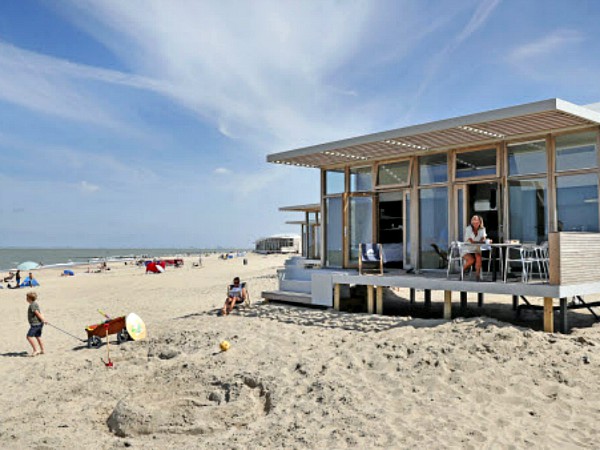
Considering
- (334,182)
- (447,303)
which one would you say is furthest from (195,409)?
(334,182)

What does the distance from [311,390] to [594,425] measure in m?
3.02

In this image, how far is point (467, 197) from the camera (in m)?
9.95

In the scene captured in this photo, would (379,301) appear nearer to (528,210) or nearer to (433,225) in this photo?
(433,225)

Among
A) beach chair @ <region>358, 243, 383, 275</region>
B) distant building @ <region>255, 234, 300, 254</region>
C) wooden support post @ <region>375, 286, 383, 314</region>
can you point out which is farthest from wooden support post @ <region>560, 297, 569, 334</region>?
distant building @ <region>255, 234, 300, 254</region>

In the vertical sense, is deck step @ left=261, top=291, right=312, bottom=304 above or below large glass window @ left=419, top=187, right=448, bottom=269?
below

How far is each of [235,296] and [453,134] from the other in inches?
238

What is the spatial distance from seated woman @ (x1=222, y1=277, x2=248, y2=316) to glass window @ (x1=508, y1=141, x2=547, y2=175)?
631 cm

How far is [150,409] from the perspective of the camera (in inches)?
243

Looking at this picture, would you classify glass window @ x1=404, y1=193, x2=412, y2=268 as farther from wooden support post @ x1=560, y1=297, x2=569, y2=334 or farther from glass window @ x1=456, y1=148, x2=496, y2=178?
wooden support post @ x1=560, y1=297, x2=569, y2=334

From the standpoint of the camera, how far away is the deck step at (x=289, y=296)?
36.6ft

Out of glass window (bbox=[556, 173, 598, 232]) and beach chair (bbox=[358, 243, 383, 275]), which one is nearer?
glass window (bbox=[556, 173, 598, 232])

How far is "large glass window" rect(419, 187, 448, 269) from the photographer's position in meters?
10.4

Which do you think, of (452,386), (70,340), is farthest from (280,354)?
(70,340)

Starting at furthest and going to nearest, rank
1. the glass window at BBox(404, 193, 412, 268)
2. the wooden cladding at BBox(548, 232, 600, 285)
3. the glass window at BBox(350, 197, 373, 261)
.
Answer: the glass window at BBox(350, 197, 373, 261)
the glass window at BBox(404, 193, 412, 268)
the wooden cladding at BBox(548, 232, 600, 285)
